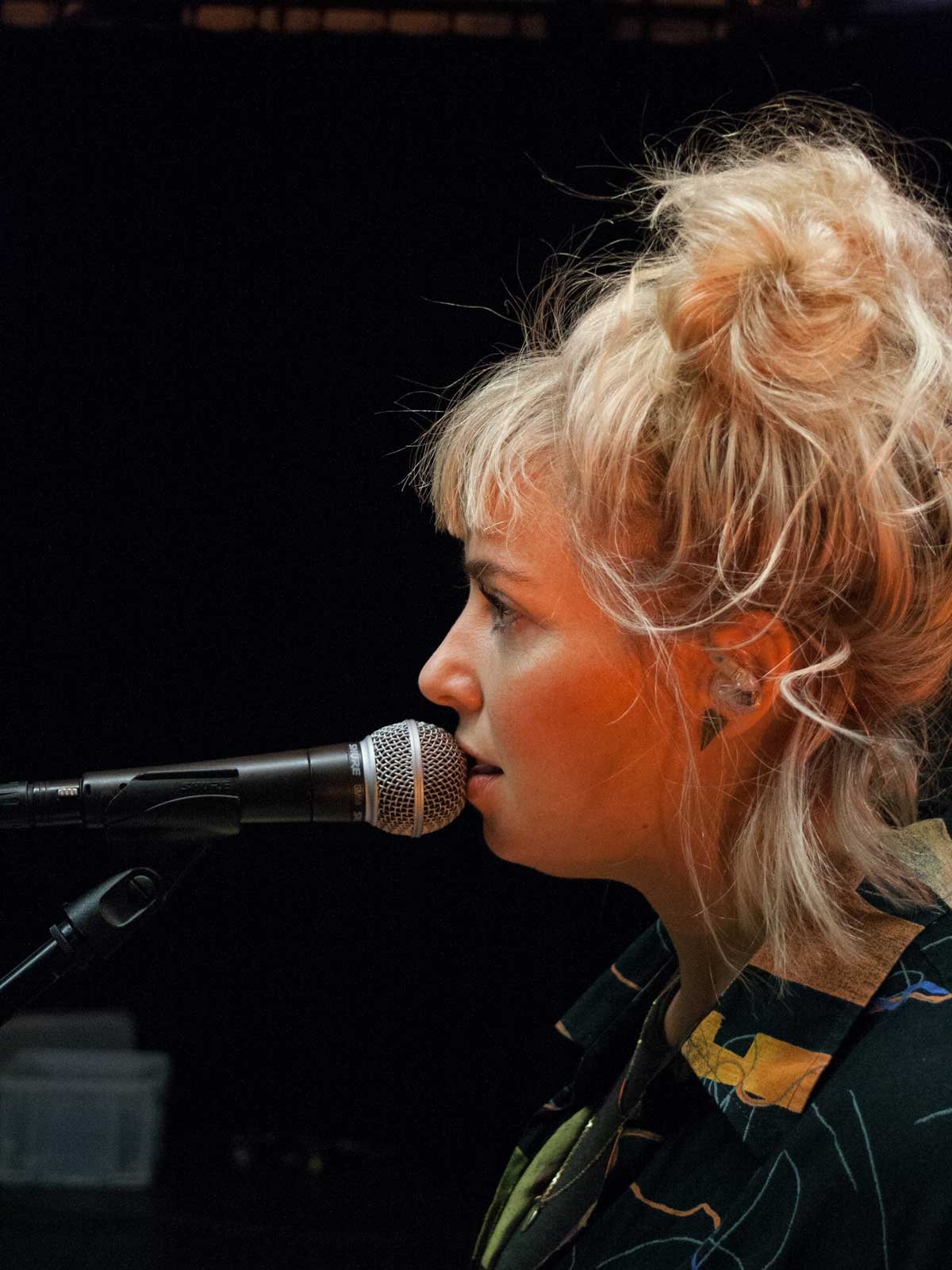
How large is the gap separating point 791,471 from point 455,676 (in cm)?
37

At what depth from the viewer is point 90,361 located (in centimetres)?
207

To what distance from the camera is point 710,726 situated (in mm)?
1185

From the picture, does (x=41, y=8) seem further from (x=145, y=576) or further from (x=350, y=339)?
(x=145, y=576)

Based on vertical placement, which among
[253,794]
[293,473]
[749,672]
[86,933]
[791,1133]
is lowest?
[791,1133]

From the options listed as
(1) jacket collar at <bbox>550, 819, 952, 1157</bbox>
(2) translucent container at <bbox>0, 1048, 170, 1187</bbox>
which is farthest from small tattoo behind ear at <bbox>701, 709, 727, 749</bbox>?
(2) translucent container at <bbox>0, 1048, 170, 1187</bbox>

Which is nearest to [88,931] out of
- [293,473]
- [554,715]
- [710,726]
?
[554,715]

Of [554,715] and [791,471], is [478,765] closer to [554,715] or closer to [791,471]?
[554,715]

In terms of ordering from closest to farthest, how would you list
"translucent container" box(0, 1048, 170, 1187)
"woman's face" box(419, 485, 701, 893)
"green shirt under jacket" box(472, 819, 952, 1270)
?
1. "green shirt under jacket" box(472, 819, 952, 1270)
2. "woman's face" box(419, 485, 701, 893)
3. "translucent container" box(0, 1048, 170, 1187)

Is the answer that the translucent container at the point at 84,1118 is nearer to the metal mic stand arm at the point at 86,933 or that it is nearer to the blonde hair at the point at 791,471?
the metal mic stand arm at the point at 86,933

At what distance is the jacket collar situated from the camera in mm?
1086

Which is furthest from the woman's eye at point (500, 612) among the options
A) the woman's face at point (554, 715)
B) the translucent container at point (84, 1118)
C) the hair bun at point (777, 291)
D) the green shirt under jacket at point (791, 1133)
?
the translucent container at point (84, 1118)

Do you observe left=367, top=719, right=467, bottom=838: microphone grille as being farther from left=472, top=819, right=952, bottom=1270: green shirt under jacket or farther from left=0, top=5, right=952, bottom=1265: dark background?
left=0, top=5, right=952, bottom=1265: dark background

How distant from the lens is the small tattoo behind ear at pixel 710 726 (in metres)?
1.18

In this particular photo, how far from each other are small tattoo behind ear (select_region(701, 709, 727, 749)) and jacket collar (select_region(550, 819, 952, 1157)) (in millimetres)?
183
